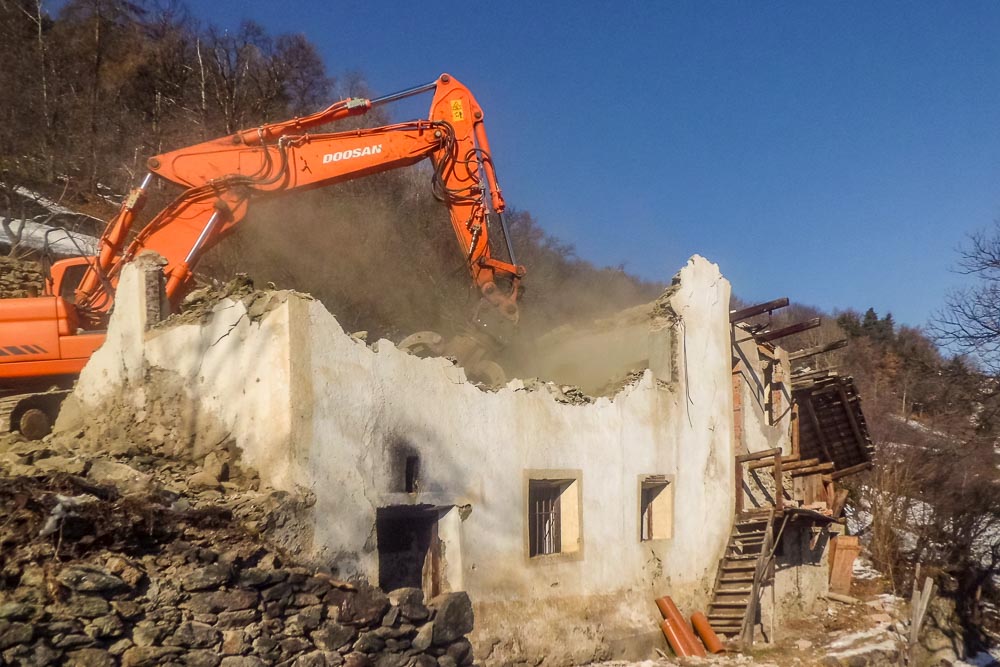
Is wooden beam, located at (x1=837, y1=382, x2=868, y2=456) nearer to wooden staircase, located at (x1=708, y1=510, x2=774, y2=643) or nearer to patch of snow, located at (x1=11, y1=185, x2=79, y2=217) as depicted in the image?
wooden staircase, located at (x1=708, y1=510, x2=774, y2=643)

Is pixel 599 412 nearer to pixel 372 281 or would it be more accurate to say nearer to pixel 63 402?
pixel 63 402

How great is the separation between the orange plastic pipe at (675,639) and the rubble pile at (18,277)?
12.6 m

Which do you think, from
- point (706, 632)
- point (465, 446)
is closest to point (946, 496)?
point (706, 632)

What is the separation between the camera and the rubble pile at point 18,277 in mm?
15547

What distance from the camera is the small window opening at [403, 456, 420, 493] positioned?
909 cm

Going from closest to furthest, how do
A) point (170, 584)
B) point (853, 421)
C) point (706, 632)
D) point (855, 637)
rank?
point (170, 584), point (706, 632), point (855, 637), point (853, 421)

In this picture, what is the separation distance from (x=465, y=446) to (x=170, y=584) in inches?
152

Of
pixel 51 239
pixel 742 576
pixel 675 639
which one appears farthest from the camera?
pixel 51 239

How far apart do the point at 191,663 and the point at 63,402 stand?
4.58m

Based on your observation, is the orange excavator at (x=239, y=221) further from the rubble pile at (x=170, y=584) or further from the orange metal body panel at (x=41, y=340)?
the rubble pile at (x=170, y=584)

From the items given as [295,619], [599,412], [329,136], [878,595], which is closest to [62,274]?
[329,136]

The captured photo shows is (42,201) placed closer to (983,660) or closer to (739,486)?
(739,486)

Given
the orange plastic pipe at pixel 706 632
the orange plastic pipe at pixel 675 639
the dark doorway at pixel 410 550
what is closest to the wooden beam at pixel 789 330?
the orange plastic pipe at pixel 706 632

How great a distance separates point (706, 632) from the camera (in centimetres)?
1251
